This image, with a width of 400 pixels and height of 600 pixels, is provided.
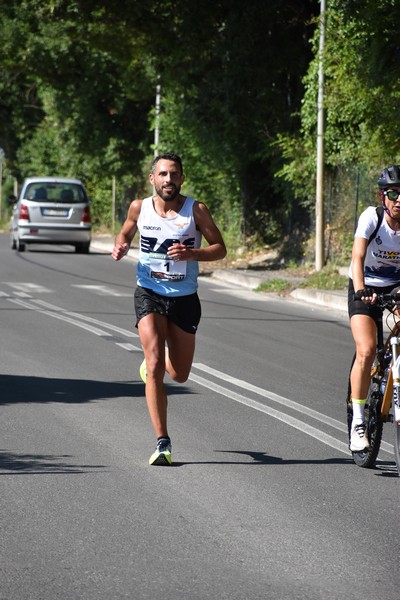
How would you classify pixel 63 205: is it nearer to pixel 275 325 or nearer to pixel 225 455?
pixel 275 325

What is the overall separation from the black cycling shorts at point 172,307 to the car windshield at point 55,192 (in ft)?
79.1

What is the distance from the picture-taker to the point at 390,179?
292 inches

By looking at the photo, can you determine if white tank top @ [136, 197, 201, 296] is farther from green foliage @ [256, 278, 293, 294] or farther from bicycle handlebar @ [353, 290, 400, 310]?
green foliage @ [256, 278, 293, 294]

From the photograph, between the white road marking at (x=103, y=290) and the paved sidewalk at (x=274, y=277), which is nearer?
the paved sidewalk at (x=274, y=277)

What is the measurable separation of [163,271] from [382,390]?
1.45 meters

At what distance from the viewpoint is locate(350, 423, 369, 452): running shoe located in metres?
7.50

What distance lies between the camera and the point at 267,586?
16.4 ft

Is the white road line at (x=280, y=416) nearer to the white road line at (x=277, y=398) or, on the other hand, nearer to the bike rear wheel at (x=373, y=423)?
the white road line at (x=277, y=398)

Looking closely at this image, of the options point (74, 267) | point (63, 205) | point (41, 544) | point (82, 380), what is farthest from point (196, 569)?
point (63, 205)

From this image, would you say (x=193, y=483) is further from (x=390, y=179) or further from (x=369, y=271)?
(x=390, y=179)

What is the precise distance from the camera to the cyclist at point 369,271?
742cm

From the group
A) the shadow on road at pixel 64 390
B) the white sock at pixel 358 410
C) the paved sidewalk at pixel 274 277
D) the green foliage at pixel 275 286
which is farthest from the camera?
the green foliage at pixel 275 286

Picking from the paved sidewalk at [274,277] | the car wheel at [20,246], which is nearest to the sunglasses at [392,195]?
the paved sidewalk at [274,277]

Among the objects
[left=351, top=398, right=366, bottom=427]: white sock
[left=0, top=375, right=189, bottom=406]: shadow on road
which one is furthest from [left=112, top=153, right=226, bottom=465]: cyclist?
[left=0, top=375, right=189, bottom=406]: shadow on road
